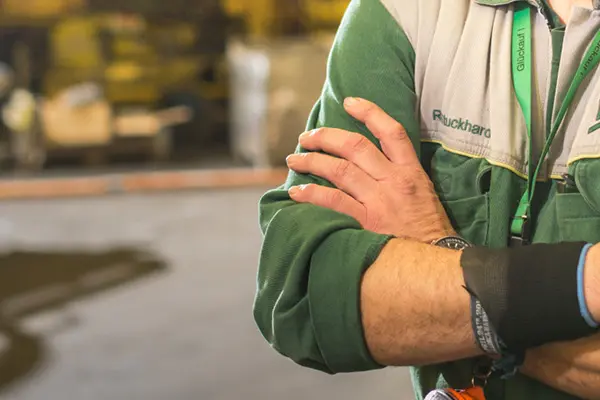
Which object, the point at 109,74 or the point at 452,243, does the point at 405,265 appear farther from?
the point at 109,74

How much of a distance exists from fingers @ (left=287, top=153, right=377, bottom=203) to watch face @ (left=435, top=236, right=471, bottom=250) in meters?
0.11

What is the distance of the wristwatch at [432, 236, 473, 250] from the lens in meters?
0.92

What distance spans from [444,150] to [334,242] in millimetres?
203

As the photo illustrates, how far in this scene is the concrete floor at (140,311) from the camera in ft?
10.3

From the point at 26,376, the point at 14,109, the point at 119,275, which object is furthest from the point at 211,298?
the point at 14,109

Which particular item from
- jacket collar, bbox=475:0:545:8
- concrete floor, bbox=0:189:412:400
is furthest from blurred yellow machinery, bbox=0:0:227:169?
jacket collar, bbox=475:0:545:8

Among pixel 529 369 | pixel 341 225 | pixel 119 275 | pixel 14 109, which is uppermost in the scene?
pixel 341 225

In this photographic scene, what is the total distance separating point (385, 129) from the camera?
0.98 m

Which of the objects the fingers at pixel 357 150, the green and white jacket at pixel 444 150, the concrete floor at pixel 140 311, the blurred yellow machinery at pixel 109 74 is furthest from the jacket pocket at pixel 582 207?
the blurred yellow machinery at pixel 109 74

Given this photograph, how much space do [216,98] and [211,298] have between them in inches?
183

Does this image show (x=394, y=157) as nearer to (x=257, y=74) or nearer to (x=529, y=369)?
(x=529, y=369)

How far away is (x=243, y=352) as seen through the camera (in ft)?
11.3

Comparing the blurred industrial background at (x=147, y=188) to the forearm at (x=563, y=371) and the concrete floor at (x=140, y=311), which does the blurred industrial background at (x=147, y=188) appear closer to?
the concrete floor at (x=140, y=311)

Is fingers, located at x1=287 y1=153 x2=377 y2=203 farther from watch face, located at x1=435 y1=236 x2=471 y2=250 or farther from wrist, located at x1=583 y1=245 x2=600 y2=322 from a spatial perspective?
wrist, located at x1=583 y1=245 x2=600 y2=322
